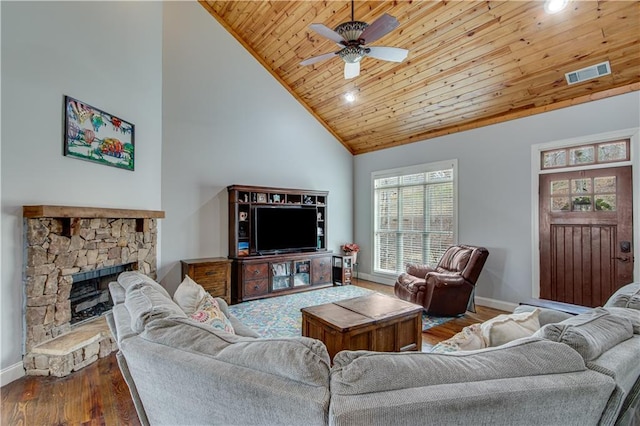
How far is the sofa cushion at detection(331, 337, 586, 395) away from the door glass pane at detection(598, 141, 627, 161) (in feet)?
12.6

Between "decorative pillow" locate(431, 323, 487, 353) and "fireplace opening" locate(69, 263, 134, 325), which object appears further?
"fireplace opening" locate(69, 263, 134, 325)

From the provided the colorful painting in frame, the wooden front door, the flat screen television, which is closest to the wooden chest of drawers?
the flat screen television

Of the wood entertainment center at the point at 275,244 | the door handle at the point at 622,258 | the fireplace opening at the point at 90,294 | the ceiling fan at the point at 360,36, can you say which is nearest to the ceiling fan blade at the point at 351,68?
the ceiling fan at the point at 360,36

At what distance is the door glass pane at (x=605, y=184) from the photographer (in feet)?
11.8

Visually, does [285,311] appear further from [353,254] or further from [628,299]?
[628,299]

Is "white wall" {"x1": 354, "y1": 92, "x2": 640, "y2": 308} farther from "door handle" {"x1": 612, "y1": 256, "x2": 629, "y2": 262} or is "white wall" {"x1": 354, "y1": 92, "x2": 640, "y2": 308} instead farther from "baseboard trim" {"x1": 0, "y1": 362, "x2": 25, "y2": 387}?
"baseboard trim" {"x1": 0, "y1": 362, "x2": 25, "y2": 387}

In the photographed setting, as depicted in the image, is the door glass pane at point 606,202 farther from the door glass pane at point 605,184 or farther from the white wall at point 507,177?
the white wall at point 507,177

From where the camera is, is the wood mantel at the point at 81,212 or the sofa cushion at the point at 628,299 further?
the wood mantel at the point at 81,212

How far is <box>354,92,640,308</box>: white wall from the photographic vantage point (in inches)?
148

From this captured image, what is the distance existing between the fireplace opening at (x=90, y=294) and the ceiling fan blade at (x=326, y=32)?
3.35 metres

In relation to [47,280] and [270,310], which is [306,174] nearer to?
[270,310]

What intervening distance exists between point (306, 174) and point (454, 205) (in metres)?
2.85

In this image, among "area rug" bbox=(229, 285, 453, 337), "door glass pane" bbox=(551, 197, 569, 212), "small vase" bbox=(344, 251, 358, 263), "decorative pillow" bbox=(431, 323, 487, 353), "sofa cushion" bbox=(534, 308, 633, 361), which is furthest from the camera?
"small vase" bbox=(344, 251, 358, 263)

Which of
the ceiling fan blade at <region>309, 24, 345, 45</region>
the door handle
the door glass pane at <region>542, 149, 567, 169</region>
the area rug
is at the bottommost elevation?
the area rug
